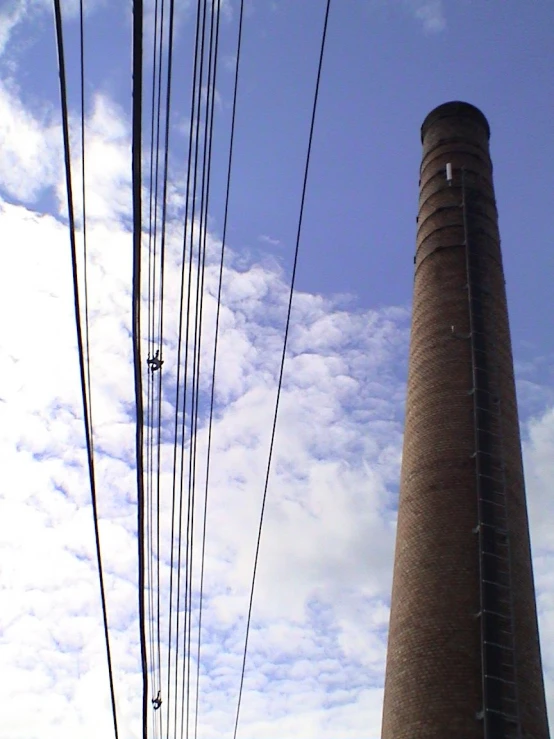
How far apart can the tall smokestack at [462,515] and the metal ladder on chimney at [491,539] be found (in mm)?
17

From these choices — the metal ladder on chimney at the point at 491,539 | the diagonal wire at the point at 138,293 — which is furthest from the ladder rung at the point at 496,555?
the diagonal wire at the point at 138,293

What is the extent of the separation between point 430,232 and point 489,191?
184 centimetres

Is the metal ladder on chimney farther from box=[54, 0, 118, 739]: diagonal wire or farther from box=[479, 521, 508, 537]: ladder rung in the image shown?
box=[54, 0, 118, 739]: diagonal wire

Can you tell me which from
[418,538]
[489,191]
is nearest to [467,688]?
[418,538]

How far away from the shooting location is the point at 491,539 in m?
9.65

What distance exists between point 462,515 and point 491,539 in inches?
20.1

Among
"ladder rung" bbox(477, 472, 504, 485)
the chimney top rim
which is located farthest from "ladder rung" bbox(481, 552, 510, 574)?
the chimney top rim

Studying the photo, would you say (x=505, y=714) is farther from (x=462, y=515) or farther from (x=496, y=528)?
(x=462, y=515)

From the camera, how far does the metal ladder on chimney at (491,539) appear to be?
8320 mm

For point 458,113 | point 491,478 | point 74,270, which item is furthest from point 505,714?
point 458,113

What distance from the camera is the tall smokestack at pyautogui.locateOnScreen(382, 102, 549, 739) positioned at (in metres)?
8.54

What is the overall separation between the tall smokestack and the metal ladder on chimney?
2cm

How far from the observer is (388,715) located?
9.08 metres

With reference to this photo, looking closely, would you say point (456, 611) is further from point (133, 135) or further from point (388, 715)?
point (133, 135)
